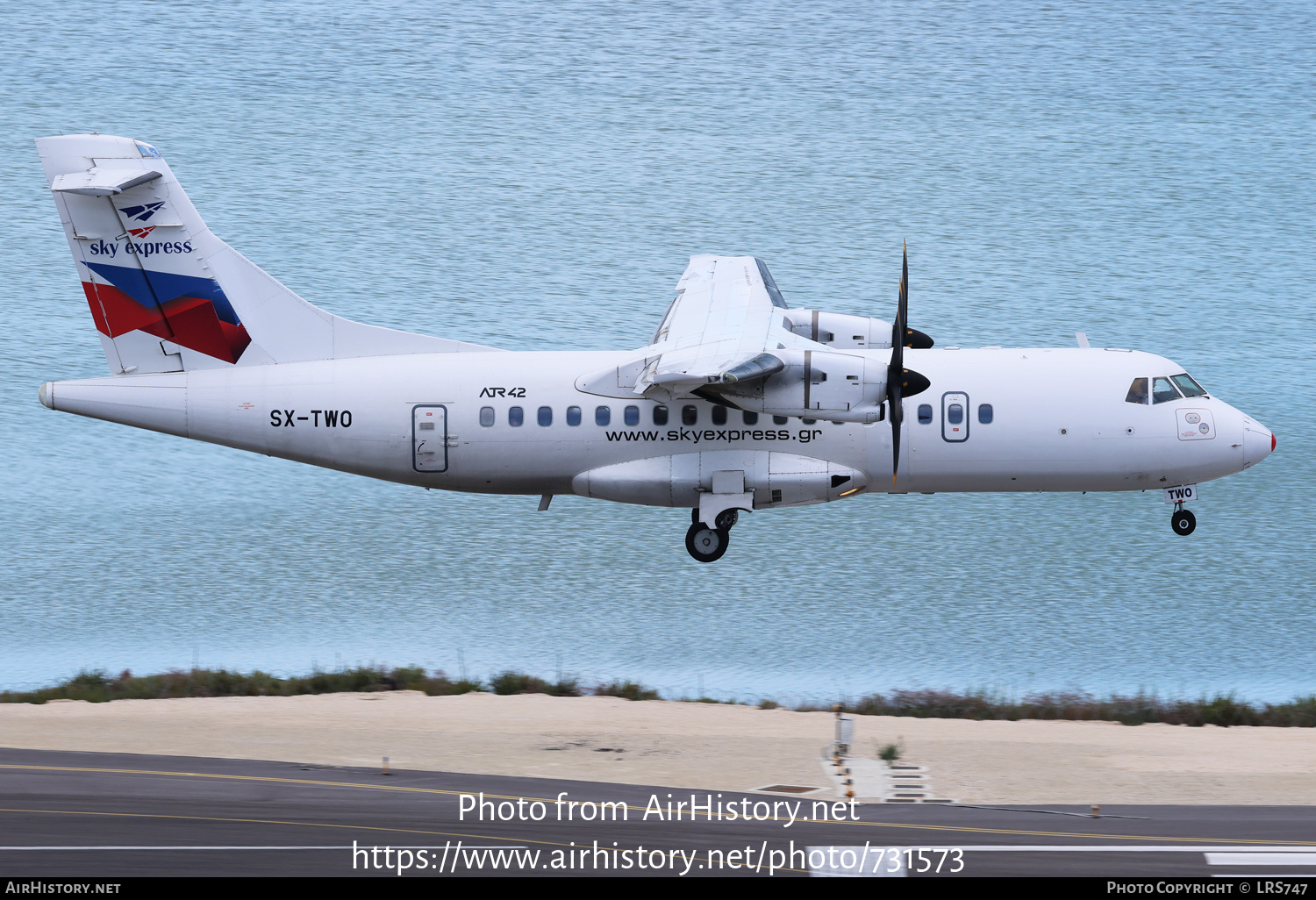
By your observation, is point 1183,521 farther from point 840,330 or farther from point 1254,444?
point 840,330

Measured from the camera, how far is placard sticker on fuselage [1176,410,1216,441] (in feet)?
93.7

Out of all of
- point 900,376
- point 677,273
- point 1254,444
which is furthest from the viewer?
point 677,273

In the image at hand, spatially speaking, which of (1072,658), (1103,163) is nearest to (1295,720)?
(1072,658)

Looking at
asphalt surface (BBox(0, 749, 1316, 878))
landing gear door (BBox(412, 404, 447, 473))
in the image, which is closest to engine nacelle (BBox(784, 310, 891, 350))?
landing gear door (BBox(412, 404, 447, 473))

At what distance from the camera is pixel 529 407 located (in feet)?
93.0

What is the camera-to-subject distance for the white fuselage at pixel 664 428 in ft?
92.2

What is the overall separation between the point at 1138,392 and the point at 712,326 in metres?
9.40

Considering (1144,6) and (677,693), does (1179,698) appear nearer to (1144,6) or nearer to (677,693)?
(677,693)

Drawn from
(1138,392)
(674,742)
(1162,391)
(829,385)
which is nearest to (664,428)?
(829,385)

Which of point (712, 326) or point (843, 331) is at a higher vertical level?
point (712, 326)

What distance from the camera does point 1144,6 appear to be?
262 ft

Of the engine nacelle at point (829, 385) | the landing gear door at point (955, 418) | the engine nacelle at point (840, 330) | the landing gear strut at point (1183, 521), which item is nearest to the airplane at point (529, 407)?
the landing gear door at point (955, 418)

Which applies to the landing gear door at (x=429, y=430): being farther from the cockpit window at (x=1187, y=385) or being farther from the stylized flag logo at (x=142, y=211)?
the cockpit window at (x=1187, y=385)

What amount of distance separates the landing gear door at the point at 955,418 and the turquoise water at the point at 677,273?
7023 millimetres
